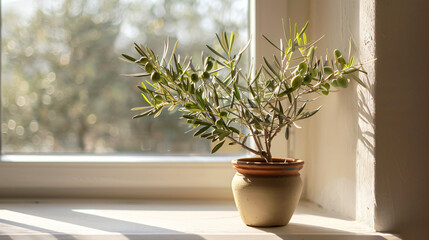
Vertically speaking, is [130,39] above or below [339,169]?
above

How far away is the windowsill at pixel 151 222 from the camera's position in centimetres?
85

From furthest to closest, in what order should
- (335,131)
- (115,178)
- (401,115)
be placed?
(115,178)
(335,131)
(401,115)

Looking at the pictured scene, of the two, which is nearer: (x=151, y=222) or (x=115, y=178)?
(x=151, y=222)

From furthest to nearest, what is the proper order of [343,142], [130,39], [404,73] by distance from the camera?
1. [130,39]
2. [343,142]
3. [404,73]

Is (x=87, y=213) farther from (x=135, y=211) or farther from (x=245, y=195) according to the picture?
(x=245, y=195)

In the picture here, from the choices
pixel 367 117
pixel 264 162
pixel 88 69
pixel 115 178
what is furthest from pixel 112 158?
pixel 367 117

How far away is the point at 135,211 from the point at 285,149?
39cm

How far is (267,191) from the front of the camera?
858 millimetres

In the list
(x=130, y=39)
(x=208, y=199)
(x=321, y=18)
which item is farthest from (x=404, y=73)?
(x=130, y=39)

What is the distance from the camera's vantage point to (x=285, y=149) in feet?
3.88

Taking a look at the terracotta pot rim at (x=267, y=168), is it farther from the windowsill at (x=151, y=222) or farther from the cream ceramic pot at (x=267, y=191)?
the windowsill at (x=151, y=222)

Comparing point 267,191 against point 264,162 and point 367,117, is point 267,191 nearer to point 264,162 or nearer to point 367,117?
point 264,162

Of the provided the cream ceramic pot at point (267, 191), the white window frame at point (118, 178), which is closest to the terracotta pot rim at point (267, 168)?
the cream ceramic pot at point (267, 191)

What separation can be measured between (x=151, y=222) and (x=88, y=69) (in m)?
0.50
